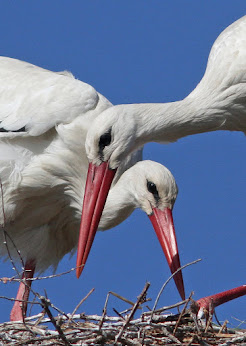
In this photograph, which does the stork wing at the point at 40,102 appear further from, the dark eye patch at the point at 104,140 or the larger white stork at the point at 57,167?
the dark eye patch at the point at 104,140

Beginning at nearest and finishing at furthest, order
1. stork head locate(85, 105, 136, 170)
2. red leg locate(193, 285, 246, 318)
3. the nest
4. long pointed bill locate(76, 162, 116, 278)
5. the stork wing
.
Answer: the nest, red leg locate(193, 285, 246, 318), stork head locate(85, 105, 136, 170), long pointed bill locate(76, 162, 116, 278), the stork wing

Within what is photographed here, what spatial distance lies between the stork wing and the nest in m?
1.79

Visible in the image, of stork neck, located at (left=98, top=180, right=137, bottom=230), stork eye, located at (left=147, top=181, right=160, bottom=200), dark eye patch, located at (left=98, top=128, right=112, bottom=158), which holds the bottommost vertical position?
stork eye, located at (left=147, top=181, right=160, bottom=200)

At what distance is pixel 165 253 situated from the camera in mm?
8125

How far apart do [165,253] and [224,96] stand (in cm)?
123

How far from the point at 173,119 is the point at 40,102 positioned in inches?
39.7

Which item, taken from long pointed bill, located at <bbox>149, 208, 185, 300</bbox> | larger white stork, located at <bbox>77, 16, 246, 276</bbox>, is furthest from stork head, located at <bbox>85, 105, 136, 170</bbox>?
long pointed bill, located at <bbox>149, 208, 185, 300</bbox>

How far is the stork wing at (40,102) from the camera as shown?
27.0 ft

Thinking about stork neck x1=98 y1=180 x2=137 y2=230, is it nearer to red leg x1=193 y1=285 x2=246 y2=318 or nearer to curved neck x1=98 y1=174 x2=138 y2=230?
curved neck x1=98 y1=174 x2=138 y2=230

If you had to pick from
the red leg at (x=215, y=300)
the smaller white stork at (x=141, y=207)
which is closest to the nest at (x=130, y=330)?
the red leg at (x=215, y=300)

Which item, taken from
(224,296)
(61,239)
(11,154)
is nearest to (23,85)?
(11,154)

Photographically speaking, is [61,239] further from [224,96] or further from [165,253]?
[224,96]

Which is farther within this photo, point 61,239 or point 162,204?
point 61,239

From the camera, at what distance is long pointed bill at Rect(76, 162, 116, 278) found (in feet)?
26.7
